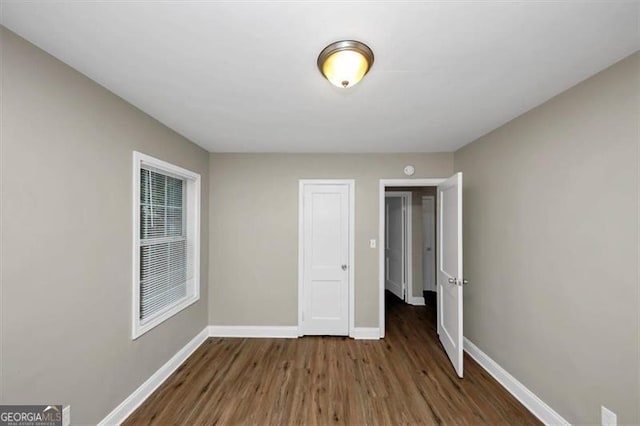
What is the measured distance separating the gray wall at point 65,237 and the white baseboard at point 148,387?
0.07 meters

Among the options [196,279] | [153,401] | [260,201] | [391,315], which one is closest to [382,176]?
[260,201]

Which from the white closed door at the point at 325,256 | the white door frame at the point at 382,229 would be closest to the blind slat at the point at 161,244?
the white closed door at the point at 325,256

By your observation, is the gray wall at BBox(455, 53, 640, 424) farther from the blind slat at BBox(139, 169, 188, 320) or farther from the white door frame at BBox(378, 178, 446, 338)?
the blind slat at BBox(139, 169, 188, 320)

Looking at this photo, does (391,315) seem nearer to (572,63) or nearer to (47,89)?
(572,63)

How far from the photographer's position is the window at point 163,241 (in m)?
2.09

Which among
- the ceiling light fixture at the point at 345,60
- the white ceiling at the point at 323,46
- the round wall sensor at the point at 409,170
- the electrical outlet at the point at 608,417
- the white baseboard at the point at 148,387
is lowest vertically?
the white baseboard at the point at 148,387

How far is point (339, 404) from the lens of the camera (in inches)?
82.4

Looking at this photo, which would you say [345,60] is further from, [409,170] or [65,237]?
[409,170]

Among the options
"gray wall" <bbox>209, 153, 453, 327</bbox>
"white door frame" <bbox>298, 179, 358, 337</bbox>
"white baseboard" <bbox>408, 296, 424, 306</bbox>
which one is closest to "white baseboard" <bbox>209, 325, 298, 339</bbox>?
"gray wall" <bbox>209, 153, 453, 327</bbox>

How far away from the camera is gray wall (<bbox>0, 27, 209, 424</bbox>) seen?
124 centimetres

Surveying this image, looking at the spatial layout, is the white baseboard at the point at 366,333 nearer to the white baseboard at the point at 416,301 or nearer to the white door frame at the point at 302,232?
the white door frame at the point at 302,232

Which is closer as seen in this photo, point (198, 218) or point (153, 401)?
point (153, 401)

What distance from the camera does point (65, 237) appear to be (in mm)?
1490

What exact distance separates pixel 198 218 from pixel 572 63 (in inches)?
137
